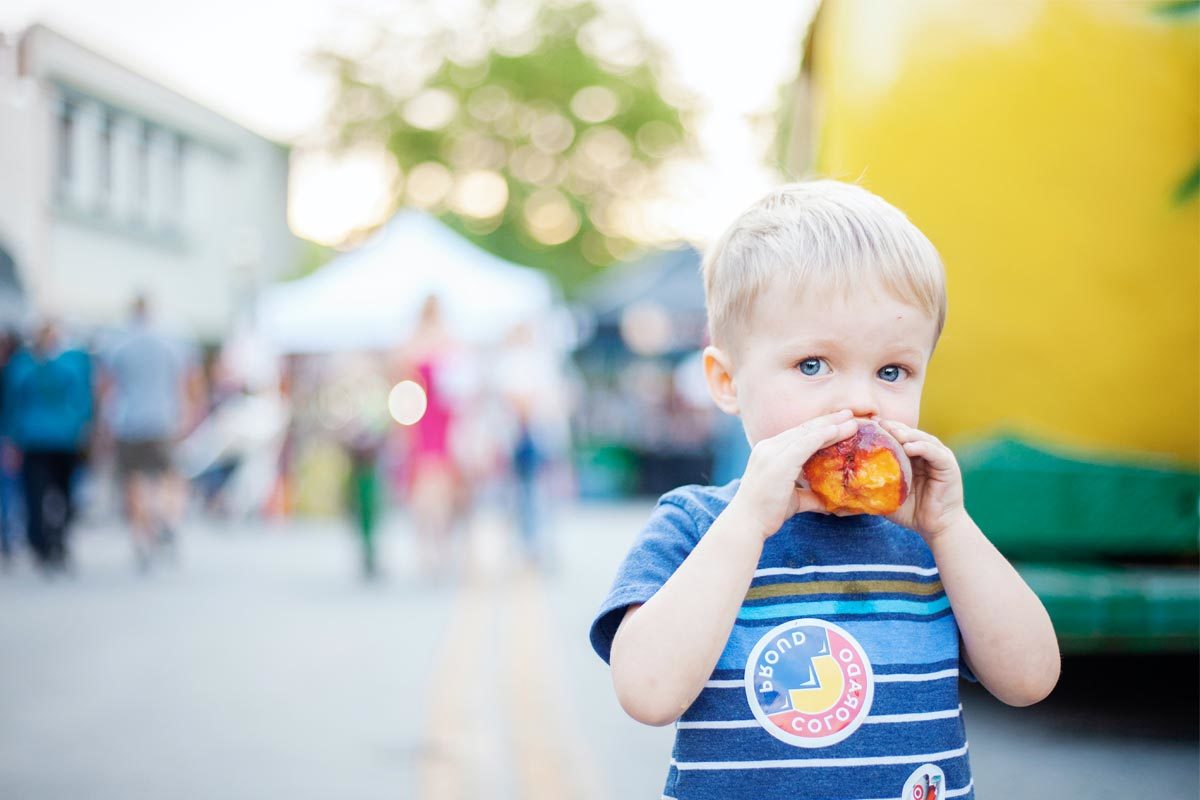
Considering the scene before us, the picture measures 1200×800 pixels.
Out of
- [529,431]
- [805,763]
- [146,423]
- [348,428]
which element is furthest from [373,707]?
[146,423]

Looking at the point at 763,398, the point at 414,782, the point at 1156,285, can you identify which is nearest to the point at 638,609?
the point at 763,398

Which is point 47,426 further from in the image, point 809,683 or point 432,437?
point 809,683

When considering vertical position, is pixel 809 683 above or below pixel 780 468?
below

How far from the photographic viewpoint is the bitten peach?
1.54 meters

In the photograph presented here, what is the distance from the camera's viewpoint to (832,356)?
1.61m

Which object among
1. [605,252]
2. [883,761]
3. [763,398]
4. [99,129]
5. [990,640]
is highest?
[605,252]

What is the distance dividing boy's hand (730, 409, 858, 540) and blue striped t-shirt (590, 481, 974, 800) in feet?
0.37

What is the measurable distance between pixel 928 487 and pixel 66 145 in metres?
3.44

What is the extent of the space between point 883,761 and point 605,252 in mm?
Answer: 32708

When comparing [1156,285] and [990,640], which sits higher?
[1156,285]

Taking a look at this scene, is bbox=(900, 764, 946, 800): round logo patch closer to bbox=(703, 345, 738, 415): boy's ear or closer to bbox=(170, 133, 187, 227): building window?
bbox=(703, 345, 738, 415): boy's ear

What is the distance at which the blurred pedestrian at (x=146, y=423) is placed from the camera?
9055 mm

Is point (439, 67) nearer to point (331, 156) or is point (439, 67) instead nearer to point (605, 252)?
point (331, 156)

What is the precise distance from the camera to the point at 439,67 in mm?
33188
